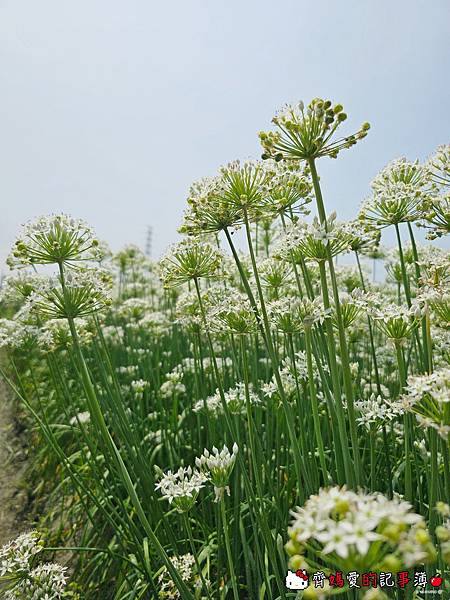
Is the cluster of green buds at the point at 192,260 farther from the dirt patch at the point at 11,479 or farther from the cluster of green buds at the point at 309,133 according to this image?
the dirt patch at the point at 11,479

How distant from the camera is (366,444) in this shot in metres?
4.39

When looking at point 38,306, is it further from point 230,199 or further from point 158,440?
point 158,440

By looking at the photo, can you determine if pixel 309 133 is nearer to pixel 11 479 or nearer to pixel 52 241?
pixel 52 241

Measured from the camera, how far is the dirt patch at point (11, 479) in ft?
17.7

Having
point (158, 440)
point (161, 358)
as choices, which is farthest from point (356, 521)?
point (161, 358)

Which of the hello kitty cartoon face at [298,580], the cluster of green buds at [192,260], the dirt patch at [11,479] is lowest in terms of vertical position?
the dirt patch at [11,479]

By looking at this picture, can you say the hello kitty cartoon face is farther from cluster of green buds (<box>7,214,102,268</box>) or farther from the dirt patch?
the dirt patch

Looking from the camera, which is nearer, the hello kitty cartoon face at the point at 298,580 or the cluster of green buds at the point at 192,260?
the hello kitty cartoon face at the point at 298,580

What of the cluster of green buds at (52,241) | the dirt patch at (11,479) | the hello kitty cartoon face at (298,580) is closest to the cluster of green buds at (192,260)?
the cluster of green buds at (52,241)

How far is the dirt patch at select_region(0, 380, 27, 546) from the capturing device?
213 inches

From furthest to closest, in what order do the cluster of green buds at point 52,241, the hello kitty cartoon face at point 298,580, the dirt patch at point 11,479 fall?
the dirt patch at point 11,479, the cluster of green buds at point 52,241, the hello kitty cartoon face at point 298,580

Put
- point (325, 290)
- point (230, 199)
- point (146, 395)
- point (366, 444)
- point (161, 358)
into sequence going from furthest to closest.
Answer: point (161, 358)
point (146, 395)
point (366, 444)
point (230, 199)
point (325, 290)

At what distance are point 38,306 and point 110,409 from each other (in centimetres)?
111

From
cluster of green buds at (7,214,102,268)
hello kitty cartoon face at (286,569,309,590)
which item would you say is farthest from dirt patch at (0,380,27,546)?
hello kitty cartoon face at (286,569,309,590)
